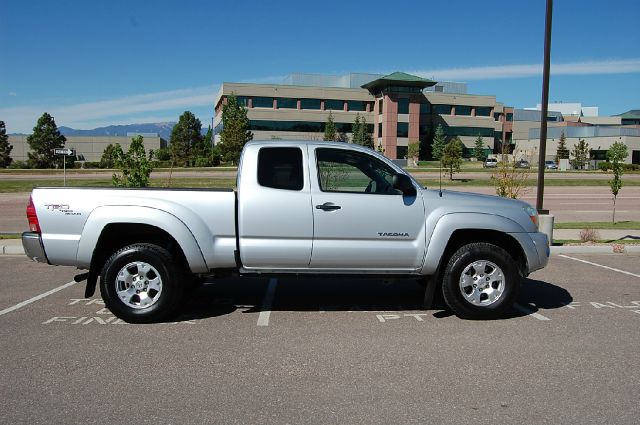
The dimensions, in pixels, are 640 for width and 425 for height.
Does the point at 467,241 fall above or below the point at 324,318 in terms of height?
above

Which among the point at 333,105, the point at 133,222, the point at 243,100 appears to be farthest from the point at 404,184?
the point at 333,105

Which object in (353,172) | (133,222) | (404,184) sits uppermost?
(353,172)

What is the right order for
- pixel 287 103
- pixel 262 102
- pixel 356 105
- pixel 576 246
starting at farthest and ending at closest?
pixel 356 105
pixel 287 103
pixel 262 102
pixel 576 246

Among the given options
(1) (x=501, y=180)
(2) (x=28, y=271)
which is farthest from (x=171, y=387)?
(1) (x=501, y=180)

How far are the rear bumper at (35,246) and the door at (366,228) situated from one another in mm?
2847

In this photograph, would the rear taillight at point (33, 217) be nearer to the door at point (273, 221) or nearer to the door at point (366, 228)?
the door at point (273, 221)

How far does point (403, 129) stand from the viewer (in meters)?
82.2

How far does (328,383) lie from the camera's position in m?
4.23

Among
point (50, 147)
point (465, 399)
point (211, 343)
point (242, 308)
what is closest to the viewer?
point (465, 399)

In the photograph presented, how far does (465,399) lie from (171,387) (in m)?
2.21

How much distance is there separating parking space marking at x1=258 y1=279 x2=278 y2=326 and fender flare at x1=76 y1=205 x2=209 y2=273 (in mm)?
1049

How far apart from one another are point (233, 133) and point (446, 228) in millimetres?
56887

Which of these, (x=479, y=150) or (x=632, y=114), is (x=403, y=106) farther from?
(x=632, y=114)

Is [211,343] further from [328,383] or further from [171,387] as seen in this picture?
[328,383]
